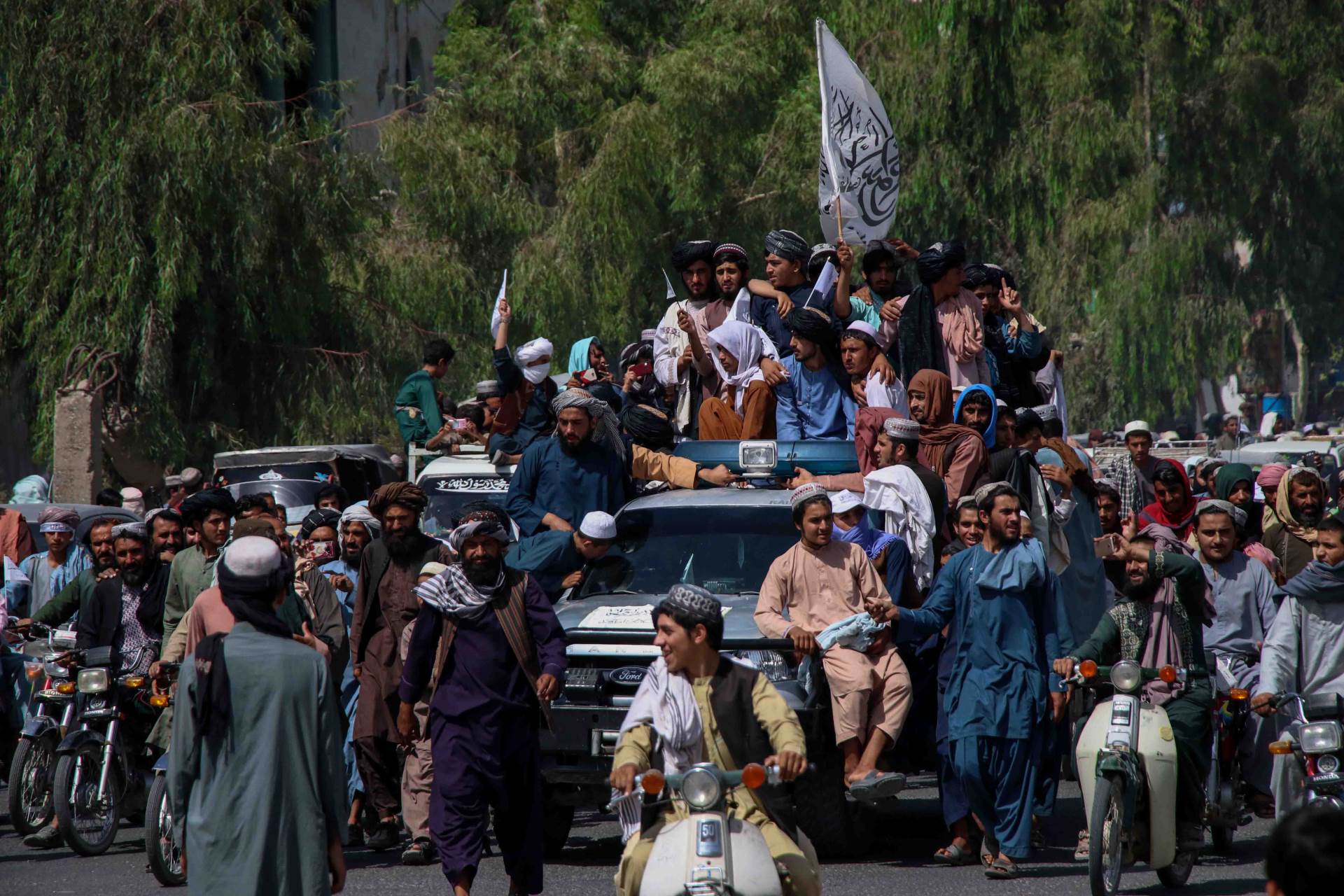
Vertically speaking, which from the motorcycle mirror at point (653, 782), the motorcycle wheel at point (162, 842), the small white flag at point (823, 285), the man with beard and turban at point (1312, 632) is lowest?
the motorcycle wheel at point (162, 842)

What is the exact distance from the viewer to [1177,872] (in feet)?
28.0

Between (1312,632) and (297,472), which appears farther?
(297,472)

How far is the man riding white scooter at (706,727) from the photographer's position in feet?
19.1

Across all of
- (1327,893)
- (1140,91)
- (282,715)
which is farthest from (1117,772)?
(1140,91)

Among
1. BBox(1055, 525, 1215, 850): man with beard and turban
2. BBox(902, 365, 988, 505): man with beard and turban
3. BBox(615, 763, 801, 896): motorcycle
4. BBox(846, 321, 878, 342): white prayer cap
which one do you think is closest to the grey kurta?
BBox(615, 763, 801, 896): motorcycle

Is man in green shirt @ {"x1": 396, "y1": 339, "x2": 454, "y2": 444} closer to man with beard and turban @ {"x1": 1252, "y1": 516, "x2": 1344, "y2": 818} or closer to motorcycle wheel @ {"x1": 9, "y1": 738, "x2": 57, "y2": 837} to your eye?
motorcycle wheel @ {"x1": 9, "y1": 738, "x2": 57, "y2": 837}

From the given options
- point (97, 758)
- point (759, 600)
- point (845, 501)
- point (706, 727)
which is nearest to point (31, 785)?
point (97, 758)

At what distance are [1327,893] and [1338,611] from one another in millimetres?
5605

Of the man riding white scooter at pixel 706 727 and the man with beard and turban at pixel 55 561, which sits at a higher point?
the man with beard and turban at pixel 55 561

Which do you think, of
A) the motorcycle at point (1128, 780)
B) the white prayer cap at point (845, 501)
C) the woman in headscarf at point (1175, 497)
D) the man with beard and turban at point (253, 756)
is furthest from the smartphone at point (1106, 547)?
the man with beard and turban at point (253, 756)

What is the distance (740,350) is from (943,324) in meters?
1.30

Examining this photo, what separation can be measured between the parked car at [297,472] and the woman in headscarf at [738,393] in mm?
6626

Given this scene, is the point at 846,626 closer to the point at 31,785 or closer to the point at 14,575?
the point at 31,785

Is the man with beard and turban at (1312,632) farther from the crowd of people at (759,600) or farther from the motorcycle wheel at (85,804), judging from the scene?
the motorcycle wheel at (85,804)
